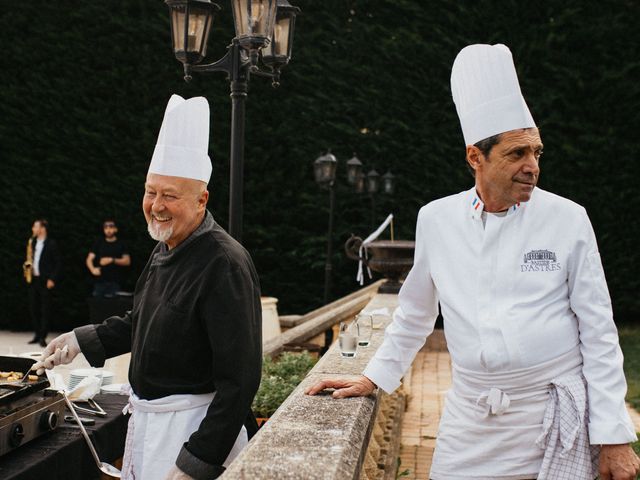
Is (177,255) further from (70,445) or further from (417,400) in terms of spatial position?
(417,400)

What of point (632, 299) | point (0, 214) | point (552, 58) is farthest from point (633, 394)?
point (0, 214)

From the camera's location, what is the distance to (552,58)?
1343 centimetres

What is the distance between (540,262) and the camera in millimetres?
2068

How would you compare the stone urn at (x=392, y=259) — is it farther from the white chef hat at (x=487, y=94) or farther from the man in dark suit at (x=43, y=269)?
the man in dark suit at (x=43, y=269)

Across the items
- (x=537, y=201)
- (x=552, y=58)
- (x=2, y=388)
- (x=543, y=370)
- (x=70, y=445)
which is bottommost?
(x=70, y=445)

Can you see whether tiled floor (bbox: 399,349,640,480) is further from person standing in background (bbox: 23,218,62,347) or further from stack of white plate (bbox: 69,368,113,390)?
person standing in background (bbox: 23,218,62,347)

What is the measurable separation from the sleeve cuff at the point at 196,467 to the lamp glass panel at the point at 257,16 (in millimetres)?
3185

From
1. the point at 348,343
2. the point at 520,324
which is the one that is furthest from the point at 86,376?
the point at 520,324

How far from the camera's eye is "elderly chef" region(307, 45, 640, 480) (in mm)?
2016

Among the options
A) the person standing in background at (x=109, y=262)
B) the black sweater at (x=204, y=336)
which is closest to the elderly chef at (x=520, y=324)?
the black sweater at (x=204, y=336)

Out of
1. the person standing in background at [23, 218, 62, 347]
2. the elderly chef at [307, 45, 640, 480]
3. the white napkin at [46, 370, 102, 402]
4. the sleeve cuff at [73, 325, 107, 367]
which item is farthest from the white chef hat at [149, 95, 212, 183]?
the person standing in background at [23, 218, 62, 347]

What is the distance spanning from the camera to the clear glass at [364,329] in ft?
13.1

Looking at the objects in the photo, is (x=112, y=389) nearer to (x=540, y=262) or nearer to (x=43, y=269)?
(x=540, y=262)

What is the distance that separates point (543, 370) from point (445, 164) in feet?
38.7
